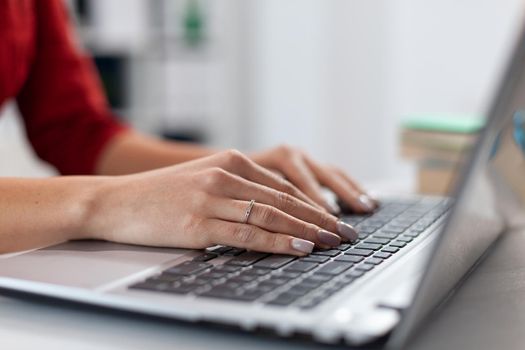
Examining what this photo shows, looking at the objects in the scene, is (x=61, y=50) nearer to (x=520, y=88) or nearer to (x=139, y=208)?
(x=139, y=208)

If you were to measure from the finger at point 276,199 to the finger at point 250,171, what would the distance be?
31 millimetres

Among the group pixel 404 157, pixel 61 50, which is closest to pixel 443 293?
pixel 404 157

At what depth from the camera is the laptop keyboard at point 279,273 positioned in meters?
0.50

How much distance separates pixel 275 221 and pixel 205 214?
0.06 meters

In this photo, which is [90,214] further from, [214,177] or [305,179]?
[305,179]

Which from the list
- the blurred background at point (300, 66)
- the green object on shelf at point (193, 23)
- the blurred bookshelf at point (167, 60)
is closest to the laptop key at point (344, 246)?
the blurred background at point (300, 66)

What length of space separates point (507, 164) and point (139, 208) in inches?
12.5

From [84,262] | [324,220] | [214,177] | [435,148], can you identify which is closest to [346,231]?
[324,220]

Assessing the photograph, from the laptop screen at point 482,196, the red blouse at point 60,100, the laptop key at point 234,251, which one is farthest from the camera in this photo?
the red blouse at point 60,100

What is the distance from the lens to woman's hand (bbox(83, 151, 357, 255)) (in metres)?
0.65

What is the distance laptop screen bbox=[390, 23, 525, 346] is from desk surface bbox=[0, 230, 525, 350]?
0.06 ft

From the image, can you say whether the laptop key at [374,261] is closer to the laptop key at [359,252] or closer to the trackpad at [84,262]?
A: the laptop key at [359,252]

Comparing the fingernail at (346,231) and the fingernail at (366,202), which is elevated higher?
the fingernail at (346,231)

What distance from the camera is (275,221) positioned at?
66 centimetres
